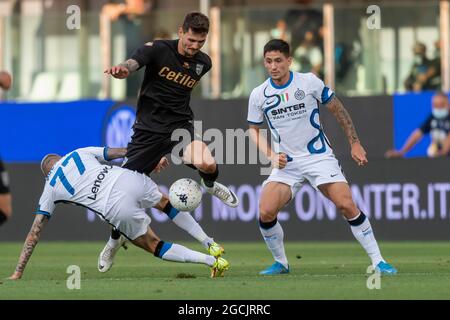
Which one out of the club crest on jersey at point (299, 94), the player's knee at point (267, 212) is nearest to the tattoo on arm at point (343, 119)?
the club crest on jersey at point (299, 94)

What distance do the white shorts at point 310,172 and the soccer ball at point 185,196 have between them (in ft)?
2.67

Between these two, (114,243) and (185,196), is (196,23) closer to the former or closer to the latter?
(185,196)

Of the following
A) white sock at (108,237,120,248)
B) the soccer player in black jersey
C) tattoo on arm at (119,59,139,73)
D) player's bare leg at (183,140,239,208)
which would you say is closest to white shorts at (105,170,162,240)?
the soccer player in black jersey

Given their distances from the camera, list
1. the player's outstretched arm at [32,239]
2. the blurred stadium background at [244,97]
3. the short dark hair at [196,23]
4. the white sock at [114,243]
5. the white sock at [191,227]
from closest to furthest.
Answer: the player's outstretched arm at [32,239]
the short dark hair at [196,23]
the white sock at [191,227]
the white sock at [114,243]
the blurred stadium background at [244,97]

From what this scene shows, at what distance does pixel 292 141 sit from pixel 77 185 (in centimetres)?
217

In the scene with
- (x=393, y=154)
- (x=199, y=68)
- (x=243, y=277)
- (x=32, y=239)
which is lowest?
(x=243, y=277)

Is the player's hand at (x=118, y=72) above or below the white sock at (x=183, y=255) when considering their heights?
above

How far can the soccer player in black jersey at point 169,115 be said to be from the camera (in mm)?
12336

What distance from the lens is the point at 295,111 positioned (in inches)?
491

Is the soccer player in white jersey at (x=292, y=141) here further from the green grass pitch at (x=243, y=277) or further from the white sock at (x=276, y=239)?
the green grass pitch at (x=243, y=277)

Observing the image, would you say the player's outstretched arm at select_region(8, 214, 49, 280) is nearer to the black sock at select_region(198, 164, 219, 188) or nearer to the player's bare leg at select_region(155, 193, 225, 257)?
the player's bare leg at select_region(155, 193, 225, 257)

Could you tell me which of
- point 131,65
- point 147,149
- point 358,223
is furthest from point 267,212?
point 131,65
